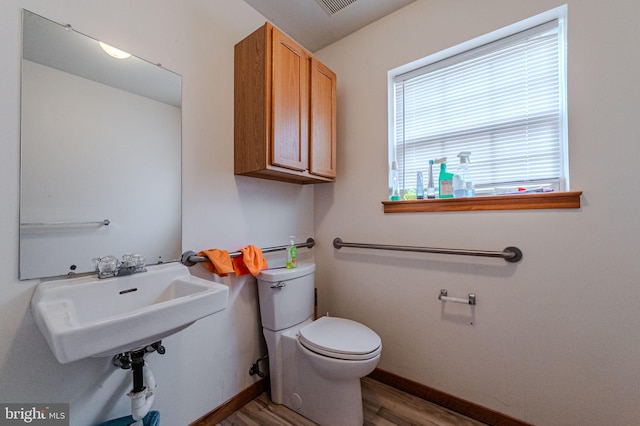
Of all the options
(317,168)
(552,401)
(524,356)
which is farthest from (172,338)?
(552,401)

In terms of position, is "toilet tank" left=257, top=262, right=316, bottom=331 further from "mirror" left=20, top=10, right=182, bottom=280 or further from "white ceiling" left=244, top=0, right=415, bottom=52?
"white ceiling" left=244, top=0, right=415, bottom=52

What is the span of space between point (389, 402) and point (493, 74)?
6.68 ft

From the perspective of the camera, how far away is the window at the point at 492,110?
1317 mm

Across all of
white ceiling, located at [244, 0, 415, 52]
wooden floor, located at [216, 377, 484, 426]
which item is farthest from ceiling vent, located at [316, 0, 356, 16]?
wooden floor, located at [216, 377, 484, 426]

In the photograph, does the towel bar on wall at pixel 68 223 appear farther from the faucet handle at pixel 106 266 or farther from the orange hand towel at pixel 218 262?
the orange hand towel at pixel 218 262

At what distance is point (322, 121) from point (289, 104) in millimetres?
→ 318

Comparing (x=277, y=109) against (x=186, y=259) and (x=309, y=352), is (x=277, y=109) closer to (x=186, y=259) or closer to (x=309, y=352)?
(x=186, y=259)

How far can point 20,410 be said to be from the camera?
0.85 metres

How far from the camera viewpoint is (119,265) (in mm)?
1060

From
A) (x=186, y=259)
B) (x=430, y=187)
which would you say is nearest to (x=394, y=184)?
(x=430, y=187)

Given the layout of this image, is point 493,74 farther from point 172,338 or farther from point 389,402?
point 172,338

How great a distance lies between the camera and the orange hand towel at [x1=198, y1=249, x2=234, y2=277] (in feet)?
4.29

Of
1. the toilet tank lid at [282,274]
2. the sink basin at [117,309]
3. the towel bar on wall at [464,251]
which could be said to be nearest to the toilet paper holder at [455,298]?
the towel bar on wall at [464,251]

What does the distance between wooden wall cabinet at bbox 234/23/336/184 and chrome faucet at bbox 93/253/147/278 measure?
0.68 metres
